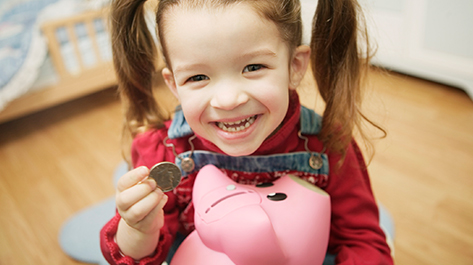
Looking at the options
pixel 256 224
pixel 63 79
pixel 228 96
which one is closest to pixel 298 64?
pixel 228 96

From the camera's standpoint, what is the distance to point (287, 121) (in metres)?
0.69

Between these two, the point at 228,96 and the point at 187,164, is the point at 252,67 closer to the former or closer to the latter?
the point at 228,96

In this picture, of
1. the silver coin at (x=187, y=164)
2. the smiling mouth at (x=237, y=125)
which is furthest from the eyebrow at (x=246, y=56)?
the silver coin at (x=187, y=164)

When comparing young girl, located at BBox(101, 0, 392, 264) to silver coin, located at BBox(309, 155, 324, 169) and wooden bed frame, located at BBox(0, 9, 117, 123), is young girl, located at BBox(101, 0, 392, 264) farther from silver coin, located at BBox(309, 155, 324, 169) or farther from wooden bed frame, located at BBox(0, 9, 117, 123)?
wooden bed frame, located at BBox(0, 9, 117, 123)

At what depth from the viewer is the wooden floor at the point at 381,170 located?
117 centimetres

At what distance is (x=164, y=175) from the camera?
0.57 m

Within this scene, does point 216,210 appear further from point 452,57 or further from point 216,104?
point 452,57

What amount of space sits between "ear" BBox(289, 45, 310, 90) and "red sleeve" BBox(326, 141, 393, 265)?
0.60 feet

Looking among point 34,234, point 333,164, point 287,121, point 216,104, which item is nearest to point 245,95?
point 216,104

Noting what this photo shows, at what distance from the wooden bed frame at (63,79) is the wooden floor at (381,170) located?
121 millimetres

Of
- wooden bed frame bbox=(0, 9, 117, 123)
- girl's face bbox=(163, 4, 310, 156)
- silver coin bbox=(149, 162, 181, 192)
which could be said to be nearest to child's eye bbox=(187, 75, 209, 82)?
girl's face bbox=(163, 4, 310, 156)

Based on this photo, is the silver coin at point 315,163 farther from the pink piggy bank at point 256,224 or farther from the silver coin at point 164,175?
the silver coin at point 164,175

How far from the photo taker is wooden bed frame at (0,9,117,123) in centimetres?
179

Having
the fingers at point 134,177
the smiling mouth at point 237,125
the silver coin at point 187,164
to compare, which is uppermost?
the smiling mouth at point 237,125
